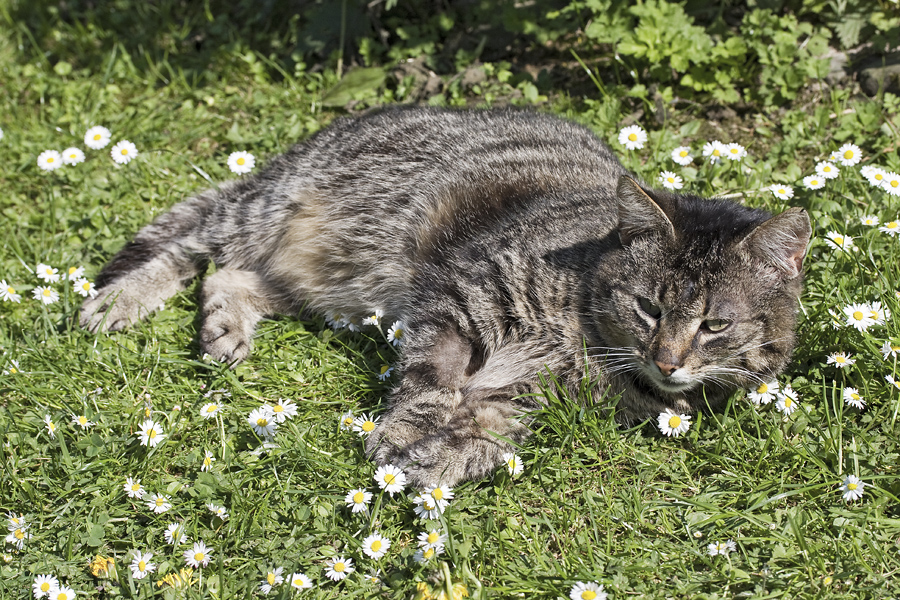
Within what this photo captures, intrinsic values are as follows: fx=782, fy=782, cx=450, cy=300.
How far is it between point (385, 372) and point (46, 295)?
157cm

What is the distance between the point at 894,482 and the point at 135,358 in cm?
293

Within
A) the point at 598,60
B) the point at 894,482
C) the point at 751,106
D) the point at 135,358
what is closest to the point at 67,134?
the point at 135,358

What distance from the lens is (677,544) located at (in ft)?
8.27

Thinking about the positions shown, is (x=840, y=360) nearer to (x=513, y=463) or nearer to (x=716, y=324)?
(x=716, y=324)

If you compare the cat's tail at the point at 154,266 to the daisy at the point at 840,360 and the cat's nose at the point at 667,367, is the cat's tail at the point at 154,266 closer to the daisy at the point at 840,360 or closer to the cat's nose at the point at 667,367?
the cat's nose at the point at 667,367

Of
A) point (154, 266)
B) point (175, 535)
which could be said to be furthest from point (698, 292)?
point (154, 266)

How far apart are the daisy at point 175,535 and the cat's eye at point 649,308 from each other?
1.76m

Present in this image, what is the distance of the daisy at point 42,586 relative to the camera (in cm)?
246

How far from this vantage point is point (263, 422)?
2.80 meters

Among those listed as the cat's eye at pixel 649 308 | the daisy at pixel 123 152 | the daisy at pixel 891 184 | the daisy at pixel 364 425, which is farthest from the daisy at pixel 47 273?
the daisy at pixel 891 184

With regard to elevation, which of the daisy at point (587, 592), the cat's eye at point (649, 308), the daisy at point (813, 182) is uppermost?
the cat's eye at point (649, 308)

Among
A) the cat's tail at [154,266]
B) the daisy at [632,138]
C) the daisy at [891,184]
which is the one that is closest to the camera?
the daisy at [891,184]

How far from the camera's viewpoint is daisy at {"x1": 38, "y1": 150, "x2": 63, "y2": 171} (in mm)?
4094

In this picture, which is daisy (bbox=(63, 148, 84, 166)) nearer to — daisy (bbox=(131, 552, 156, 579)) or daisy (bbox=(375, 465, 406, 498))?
daisy (bbox=(131, 552, 156, 579))
